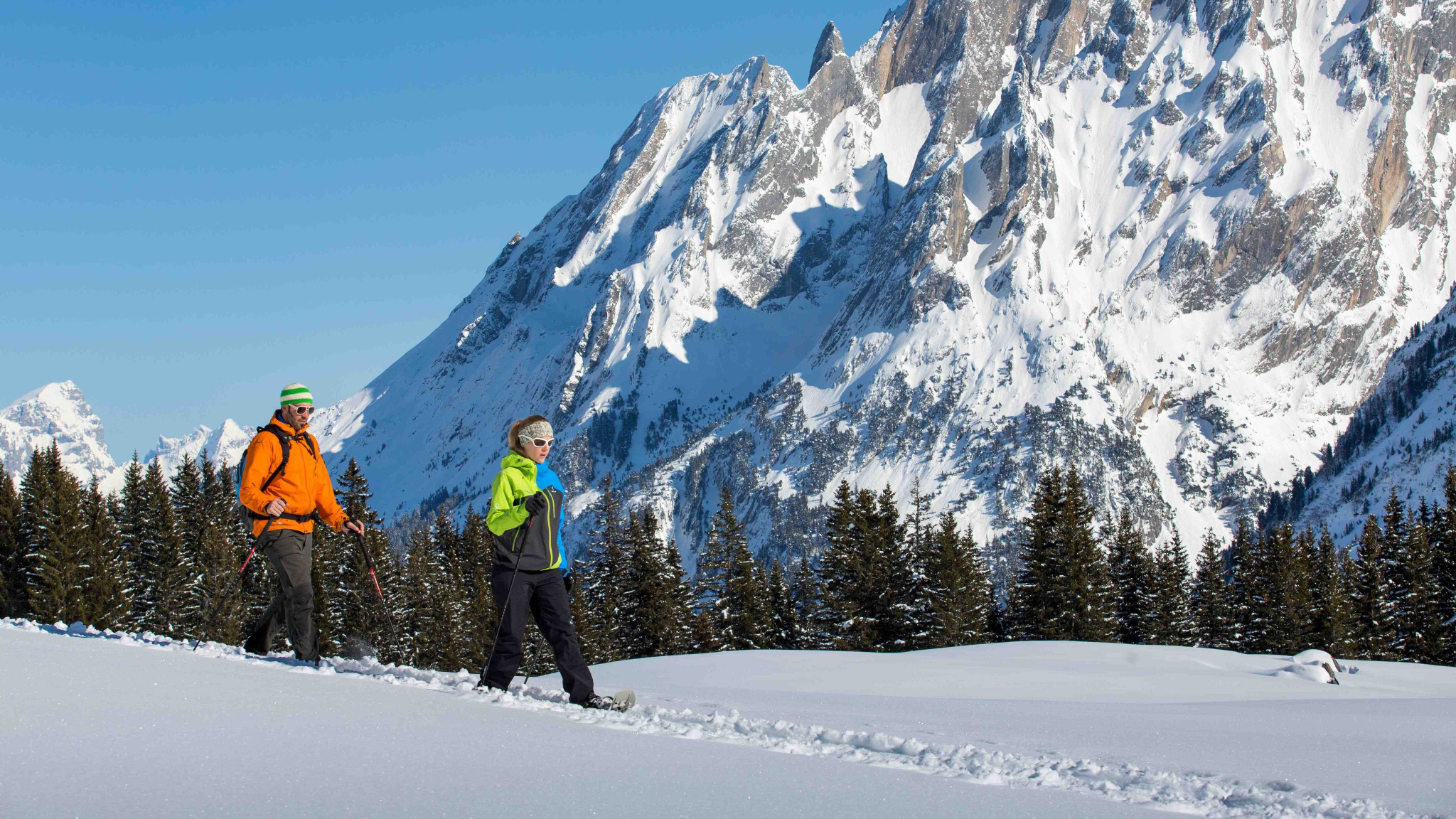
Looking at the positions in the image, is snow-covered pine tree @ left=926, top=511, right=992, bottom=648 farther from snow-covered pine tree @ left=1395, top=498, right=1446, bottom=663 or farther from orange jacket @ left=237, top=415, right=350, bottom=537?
orange jacket @ left=237, top=415, right=350, bottom=537

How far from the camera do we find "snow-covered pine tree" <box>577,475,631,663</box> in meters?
43.4

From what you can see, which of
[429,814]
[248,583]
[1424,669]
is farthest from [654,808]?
[248,583]

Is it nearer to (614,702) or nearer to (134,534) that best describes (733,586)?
(134,534)

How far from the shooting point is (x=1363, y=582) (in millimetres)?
48594

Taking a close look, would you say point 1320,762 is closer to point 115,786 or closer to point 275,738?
point 275,738

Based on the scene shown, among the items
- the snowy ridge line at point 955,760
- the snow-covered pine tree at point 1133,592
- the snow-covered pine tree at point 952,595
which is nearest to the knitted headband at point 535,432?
the snowy ridge line at point 955,760

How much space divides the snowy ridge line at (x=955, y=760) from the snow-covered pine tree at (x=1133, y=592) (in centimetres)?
3971

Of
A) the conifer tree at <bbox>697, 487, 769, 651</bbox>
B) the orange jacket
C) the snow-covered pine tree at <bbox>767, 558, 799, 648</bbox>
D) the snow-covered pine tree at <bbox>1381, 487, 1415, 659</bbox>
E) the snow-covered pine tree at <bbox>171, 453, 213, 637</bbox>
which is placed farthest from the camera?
the snow-covered pine tree at <bbox>1381, 487, 1415, 659</bbox>

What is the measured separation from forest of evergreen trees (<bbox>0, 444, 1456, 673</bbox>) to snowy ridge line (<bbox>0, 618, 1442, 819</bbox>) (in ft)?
91.0

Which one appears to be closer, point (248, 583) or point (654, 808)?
point (654, 808)

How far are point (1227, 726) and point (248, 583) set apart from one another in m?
40.0

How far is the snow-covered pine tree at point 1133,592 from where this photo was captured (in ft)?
152

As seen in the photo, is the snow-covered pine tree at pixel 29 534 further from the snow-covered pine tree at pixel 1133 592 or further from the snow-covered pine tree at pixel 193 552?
the snow-covered pine tree at pixel 1133 592

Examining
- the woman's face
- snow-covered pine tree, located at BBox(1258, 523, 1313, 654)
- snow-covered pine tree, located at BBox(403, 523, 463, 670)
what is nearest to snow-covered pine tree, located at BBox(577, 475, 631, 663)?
snow-covered pine tree, located at BBox(403, 523, 463, 670)
